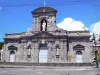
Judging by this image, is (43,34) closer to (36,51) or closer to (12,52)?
(36,51)

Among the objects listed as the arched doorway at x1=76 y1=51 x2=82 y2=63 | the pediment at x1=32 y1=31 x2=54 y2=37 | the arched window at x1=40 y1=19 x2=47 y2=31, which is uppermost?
the arched window at x1=40 y1=19 x2=47 y2=31

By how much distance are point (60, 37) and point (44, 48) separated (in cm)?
462

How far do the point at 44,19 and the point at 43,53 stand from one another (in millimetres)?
8215

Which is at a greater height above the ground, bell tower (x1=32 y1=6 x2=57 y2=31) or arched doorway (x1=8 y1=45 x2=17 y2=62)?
bell tower (x1=32 y1=6 x2=57 y2=31)

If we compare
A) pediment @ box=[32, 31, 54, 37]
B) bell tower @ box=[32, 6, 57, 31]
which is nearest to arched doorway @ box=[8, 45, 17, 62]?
pediment @ box=[32, 31, 54, 37]

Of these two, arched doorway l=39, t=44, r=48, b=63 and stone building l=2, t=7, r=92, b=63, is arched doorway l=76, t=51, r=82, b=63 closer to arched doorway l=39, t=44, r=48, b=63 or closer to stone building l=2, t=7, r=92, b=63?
stone building l=2, t=7, r=92, b=63

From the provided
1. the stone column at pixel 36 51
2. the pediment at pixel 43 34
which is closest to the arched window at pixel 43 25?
the pediment at pixel 43 34

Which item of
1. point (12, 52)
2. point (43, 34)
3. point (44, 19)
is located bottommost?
point (12, 52)

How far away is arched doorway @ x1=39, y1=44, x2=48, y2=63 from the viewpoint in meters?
42.4

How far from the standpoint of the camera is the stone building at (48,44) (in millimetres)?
41594

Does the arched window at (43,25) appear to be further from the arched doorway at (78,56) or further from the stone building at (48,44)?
the arched doorway at (78,56)

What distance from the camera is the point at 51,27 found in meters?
43.7

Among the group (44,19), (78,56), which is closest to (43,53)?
(78,56)

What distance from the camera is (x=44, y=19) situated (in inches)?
1768
